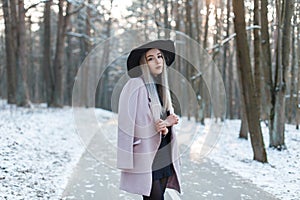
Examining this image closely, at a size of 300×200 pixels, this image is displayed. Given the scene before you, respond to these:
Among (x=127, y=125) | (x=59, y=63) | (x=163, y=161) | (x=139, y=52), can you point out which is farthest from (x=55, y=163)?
(x=59, y=63)

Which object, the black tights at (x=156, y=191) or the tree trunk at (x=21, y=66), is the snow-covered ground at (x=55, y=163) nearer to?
the black tights at (x=156, y=191)

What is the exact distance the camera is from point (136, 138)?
3312 millimetres

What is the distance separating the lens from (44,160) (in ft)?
31.2

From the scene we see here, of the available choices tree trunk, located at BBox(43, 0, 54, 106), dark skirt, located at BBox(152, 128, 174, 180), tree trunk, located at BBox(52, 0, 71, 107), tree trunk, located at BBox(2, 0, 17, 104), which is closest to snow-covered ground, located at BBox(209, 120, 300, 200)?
dark skirt, located at BBox(152, 128, 174, 180)

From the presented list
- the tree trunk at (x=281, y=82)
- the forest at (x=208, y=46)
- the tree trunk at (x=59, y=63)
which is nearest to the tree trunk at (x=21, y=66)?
the forest at (x=208, y=46)

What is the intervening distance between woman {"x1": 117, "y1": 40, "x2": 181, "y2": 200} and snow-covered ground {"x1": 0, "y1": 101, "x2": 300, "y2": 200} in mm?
3273

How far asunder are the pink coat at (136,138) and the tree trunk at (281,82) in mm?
8552

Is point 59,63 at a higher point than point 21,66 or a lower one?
higher

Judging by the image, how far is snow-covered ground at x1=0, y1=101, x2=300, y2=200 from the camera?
268 inches

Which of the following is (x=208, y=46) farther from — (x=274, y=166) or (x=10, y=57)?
(x=274, y=166)

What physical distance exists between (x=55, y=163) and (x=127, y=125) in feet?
22.4

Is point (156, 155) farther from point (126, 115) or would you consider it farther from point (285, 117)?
point (285, 117)

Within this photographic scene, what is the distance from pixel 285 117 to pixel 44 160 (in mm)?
7290

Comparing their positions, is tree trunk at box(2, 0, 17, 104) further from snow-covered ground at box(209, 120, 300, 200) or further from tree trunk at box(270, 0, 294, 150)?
tree trunk at box(270, 0, 294, 150)
